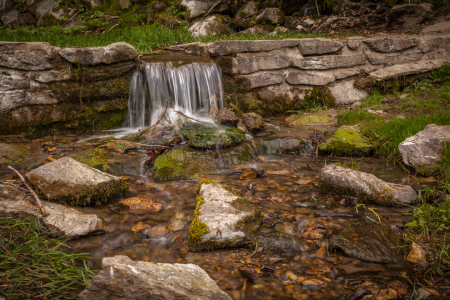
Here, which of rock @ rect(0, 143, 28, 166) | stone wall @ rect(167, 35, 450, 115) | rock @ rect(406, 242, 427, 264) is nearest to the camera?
rock @ rect(406, 242, 427, 264)

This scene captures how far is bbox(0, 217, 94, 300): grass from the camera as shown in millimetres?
1723

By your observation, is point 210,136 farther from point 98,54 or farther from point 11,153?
point 11,153

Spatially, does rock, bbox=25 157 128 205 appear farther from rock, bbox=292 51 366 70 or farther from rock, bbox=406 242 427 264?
rock, bbox=292 51 366 70

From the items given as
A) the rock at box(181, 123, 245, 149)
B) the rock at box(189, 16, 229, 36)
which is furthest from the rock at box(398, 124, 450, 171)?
the rock at box(189, 16, 229, 36)

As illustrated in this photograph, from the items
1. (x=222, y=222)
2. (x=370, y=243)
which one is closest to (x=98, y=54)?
(x=222, y=222)

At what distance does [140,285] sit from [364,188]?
239cm

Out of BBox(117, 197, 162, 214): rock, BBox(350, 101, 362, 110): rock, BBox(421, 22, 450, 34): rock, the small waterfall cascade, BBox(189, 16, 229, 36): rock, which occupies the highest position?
BBox(189, 16, 229, 36): rock

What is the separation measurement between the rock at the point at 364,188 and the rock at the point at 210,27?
6821 millimetres

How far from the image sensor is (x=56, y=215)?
2531 millimetres

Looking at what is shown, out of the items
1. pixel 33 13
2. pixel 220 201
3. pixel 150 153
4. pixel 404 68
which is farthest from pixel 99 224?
pixel 33 13

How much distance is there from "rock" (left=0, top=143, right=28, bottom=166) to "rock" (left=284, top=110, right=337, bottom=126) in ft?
15.4

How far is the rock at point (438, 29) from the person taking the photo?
24.0 ft

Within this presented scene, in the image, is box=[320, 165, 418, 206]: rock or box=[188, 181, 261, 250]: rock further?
box=[320, 165, 418, 206]: rock

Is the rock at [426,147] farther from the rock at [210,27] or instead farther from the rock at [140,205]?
the rock at [210,27]
